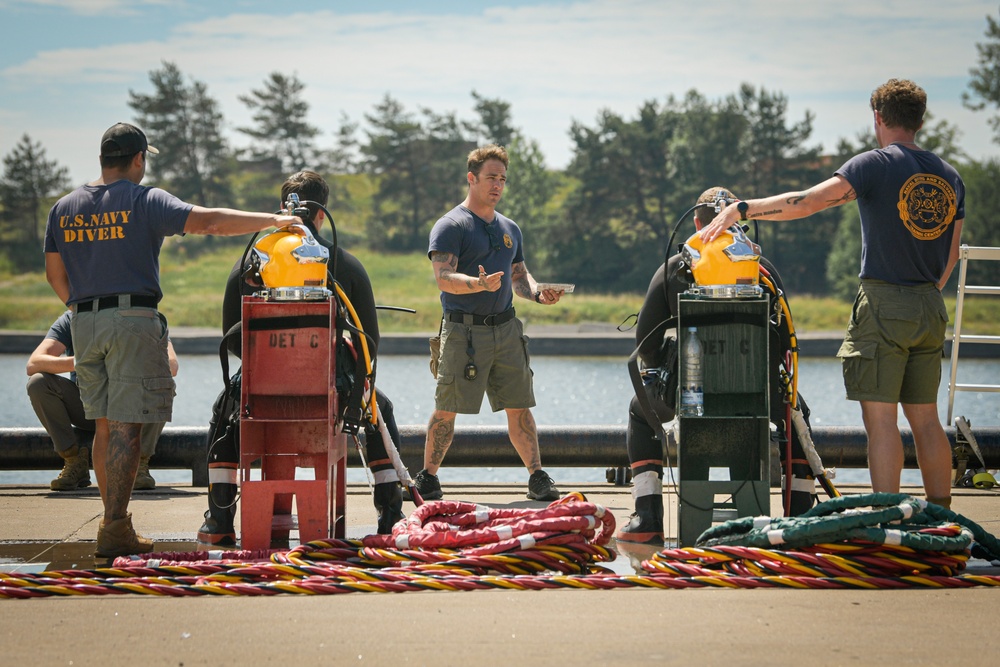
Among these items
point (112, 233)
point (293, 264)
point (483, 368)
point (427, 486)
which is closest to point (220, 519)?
point (293, 264)

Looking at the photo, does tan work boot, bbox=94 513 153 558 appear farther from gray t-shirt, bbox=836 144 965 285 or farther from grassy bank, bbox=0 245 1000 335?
grassy bank, bbox=0 245 1000 335

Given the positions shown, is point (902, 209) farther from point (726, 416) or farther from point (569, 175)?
point (569, 175)

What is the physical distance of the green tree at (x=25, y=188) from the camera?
90125 mm

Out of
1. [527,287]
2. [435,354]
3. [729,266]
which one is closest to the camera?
[729,266]

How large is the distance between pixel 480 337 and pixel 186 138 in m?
86.1

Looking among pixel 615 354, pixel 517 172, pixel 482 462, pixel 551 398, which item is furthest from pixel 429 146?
pixel 482 462

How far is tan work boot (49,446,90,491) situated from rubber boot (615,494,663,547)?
3.60 metres

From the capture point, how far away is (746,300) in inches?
212

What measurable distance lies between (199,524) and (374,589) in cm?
215

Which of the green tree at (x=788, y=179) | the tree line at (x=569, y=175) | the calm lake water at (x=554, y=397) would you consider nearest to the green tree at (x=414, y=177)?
the tree line at (x=569, y=175)

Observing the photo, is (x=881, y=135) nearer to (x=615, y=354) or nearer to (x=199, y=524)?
(x=199, y=524)

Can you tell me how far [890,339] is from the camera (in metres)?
5.69

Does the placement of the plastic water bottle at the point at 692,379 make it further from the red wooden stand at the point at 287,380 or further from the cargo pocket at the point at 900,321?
the red wooden stand at the point at 287,380

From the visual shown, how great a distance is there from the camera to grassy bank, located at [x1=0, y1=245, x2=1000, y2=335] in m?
66.1
